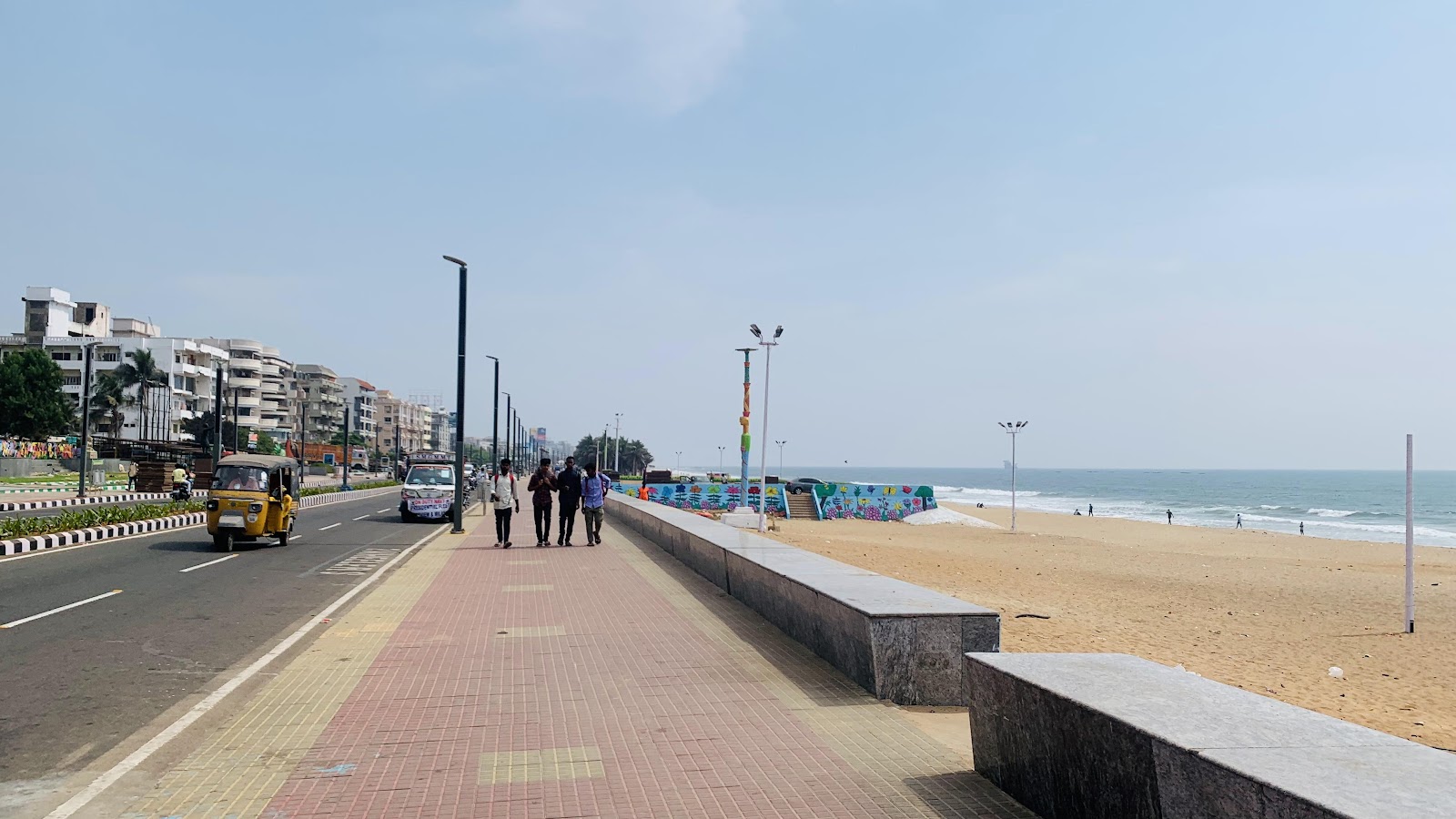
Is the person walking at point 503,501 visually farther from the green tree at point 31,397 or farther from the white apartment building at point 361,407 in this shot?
the white apartment building at point 361,407

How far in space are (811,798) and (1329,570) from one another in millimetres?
29842

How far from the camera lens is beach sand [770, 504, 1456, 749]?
1095 centimetres

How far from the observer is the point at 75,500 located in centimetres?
3697

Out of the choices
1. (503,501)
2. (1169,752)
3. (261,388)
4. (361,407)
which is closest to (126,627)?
(503,501)

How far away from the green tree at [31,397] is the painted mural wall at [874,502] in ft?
184

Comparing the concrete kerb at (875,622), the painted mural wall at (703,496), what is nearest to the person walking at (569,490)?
the concrete kerb at (875,622)

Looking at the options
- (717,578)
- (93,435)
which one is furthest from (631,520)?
(93,435)

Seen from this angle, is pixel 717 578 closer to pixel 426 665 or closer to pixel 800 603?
pixel 800 603

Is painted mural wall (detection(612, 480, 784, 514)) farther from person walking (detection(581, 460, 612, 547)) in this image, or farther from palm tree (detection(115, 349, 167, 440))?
palm tree (detection(115, 349, 167, 440))

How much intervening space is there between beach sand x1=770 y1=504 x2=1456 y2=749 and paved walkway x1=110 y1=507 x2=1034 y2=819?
15.8 feet

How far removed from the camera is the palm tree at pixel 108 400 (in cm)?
8288

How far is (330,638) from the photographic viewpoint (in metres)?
9.49

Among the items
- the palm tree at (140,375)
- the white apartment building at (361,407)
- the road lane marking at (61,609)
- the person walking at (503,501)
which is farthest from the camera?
Result: the white apartment building at (361,407)

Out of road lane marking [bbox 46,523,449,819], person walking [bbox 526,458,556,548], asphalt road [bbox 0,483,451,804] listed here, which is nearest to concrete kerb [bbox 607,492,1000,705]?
road lane marking [bbox 46,523,449,819]
